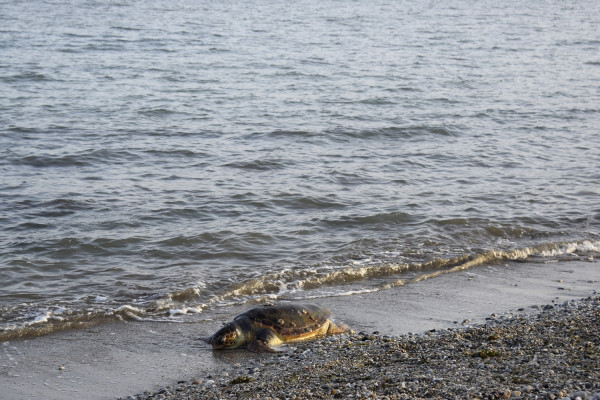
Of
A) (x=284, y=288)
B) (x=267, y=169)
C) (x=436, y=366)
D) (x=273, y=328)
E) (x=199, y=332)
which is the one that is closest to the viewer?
(x=436, y=366)

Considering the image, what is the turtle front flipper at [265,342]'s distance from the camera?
7.09 metres

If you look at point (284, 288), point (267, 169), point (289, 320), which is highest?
point (289, 320)

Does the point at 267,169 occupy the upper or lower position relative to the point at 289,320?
lower

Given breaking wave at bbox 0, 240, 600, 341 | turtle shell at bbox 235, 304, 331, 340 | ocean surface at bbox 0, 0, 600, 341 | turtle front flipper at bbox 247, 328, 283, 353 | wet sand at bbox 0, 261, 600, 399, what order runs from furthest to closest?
ocean surface at bbox 0, 0, 600, 341 < breaking wave at bbox 0, 240, 600, 341 < turtle shell at bbox 235, 304, 331, 340 < turtle front flipper at bbox 247, 328, 283, 353 < wet sand at bbox 0, 261, 600, 399

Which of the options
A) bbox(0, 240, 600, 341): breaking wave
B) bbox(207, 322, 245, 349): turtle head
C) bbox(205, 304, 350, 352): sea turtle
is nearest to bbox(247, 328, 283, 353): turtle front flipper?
bbox(205, 304, 350, 352): sea turtle

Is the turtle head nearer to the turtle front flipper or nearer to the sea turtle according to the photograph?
the sea turtle

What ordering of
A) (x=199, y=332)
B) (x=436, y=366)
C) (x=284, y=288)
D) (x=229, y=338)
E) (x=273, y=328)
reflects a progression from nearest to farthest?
1. (x=436, y=366)
2. (x=229, y=338)
3. (x=273, y=328)
4. (x=199, y=332)
5. (x=284, y=288)

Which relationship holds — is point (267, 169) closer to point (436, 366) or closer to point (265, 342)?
point (265, 342)

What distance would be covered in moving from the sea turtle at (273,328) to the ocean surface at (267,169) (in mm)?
1113

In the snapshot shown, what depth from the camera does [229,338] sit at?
7098 mm

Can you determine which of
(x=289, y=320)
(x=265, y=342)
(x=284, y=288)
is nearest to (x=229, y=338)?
(x=265, y=342)

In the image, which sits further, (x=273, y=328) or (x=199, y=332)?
(x=199, y=332)

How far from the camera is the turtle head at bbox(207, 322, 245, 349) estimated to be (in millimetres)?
7102

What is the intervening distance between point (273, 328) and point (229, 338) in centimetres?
48
